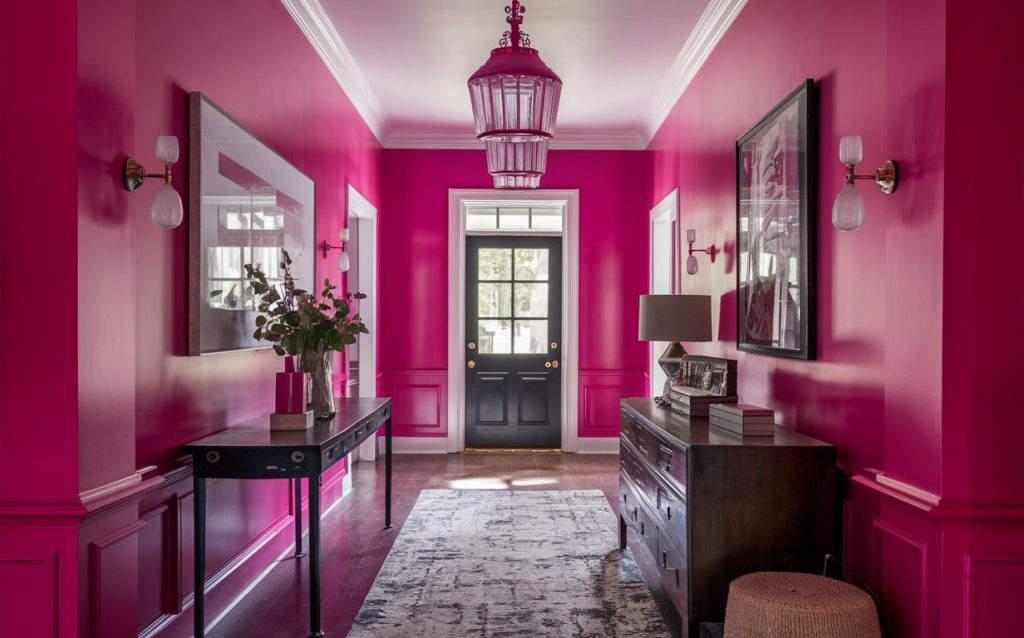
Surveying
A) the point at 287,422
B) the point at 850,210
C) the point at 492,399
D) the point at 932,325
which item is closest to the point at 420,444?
the point at 492,399

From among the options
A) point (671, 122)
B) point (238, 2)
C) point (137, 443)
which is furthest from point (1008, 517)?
point (671, 122)

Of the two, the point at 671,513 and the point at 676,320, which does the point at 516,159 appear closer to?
the point at 676,320

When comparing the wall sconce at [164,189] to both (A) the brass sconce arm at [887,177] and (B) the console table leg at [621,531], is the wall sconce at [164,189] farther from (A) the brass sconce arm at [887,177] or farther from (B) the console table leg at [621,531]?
(B) the console table leg at [621,531]

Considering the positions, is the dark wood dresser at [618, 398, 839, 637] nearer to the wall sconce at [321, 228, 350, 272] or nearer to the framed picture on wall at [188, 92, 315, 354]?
the framed picture on wall at [188, 92, 315, 354]

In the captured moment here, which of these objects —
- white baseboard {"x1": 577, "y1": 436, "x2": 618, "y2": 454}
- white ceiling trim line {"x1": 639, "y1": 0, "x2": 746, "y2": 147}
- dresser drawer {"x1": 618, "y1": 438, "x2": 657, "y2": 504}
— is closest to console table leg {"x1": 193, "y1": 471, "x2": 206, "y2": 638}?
dresser drawer {"x1": 618, "y1": 438, "x2": 657, "y2": 504}

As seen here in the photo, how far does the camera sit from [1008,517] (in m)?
1.92

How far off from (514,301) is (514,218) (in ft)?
2.88

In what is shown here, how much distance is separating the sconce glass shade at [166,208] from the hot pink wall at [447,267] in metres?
4.86

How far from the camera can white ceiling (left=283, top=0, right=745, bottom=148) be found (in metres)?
4.19

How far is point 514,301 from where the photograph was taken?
720 cm

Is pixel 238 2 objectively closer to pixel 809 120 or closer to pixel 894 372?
pixel 809 120

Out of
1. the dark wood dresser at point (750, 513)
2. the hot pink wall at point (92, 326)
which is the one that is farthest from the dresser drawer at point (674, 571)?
the hot pink wall at point (92, 326)

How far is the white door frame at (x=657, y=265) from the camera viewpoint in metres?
5.49

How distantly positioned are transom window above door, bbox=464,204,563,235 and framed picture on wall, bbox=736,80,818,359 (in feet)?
11.8
